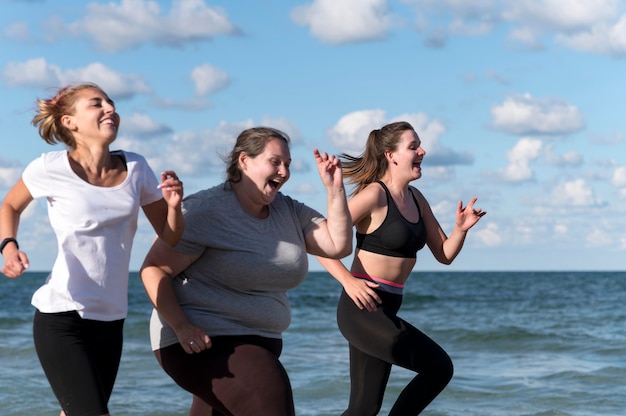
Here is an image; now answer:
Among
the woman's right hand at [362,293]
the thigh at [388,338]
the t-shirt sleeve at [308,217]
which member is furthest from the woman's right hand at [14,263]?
the thigh at [388,338]

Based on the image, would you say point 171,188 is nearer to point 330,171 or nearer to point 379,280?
point 330,171

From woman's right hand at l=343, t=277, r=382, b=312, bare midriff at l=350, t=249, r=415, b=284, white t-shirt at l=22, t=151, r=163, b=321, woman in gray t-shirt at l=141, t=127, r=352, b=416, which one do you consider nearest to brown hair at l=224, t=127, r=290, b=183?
woman in gray t-shirt at l=141, t=127, r=352, b=416

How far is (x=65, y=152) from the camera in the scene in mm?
3484

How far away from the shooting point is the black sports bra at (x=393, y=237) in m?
4.91

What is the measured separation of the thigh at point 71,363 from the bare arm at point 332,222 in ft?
3.28

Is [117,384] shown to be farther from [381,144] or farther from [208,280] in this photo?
[208,280]

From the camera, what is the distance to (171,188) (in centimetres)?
333

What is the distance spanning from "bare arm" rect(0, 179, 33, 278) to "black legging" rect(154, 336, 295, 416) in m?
0.74

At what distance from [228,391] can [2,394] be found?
6.56 m

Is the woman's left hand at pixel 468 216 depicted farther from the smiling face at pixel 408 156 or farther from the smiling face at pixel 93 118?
the smiling face at pixel 93 118

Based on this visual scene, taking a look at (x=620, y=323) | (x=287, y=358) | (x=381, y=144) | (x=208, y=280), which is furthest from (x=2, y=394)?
(x=620, y=323)

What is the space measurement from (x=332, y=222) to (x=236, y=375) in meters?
0.74

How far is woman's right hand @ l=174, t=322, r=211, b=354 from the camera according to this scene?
3.48 meters

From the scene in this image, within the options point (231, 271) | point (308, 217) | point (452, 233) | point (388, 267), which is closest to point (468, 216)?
point (452, 233)
